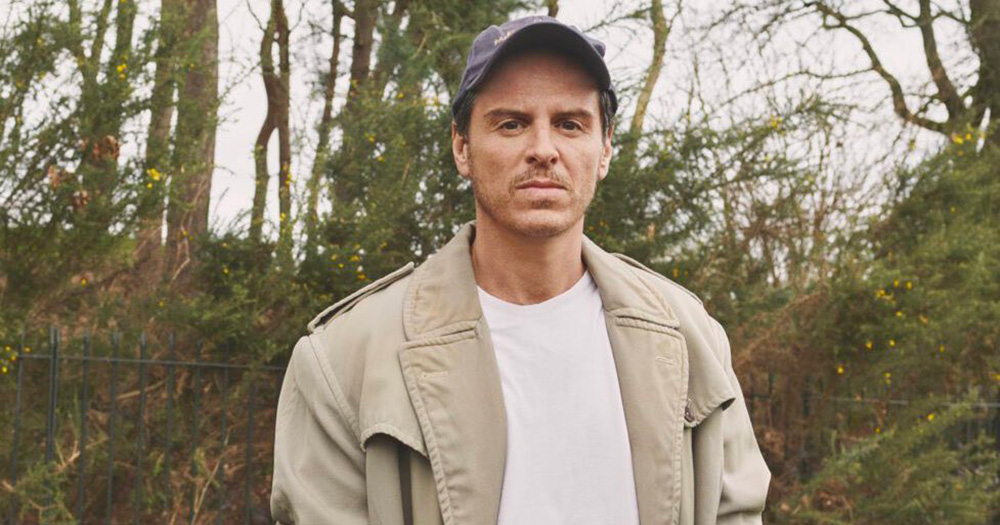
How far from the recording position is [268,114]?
988 cm

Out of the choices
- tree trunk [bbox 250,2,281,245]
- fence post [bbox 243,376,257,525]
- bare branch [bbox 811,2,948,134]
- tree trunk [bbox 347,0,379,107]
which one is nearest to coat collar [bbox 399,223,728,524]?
fence post [bbox 243,376,257,525]

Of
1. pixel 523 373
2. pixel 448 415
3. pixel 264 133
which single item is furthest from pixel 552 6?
pixel 448 415

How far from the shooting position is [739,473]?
2.19 meters

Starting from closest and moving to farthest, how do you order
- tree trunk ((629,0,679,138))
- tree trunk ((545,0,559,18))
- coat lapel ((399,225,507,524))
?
1. coat lapel ((399,225,507,524))
2. tree trunk ((629,0,679,138))
3. tree trunk ((545,0,559,18))

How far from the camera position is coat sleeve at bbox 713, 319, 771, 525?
7.06 ft

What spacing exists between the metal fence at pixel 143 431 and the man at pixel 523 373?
3.58m

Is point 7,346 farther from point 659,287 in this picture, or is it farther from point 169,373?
point 659,287

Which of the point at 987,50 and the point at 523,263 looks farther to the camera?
the point at 987,50

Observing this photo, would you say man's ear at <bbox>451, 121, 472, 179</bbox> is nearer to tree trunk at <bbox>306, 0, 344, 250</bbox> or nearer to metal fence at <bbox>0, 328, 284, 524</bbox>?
metal fence at <bbox>0, 328, 284, 524</bbox>

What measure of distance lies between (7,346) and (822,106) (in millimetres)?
5181

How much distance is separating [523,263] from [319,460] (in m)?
0.58


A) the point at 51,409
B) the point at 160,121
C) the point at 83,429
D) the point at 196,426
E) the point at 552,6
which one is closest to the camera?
the point at 83,429

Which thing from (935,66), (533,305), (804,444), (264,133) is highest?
(935,66)

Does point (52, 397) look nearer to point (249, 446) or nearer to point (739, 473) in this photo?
point (249, 446)
